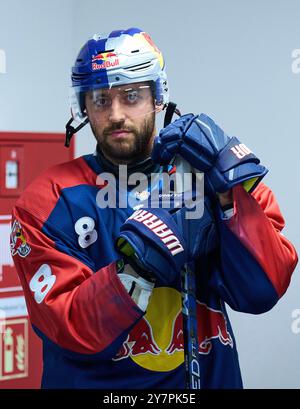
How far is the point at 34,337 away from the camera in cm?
261

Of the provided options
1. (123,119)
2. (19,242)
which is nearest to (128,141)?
(123,119)

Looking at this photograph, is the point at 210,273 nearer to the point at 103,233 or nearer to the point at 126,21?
the point at 103,233

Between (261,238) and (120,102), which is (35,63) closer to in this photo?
(120,102)

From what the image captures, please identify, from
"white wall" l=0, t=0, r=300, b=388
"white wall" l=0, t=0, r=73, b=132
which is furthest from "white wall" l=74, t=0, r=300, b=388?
"white wall" l=0, t=0, r=73, b=132

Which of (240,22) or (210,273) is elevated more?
(240,22)

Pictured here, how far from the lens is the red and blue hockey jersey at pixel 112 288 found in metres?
1.30

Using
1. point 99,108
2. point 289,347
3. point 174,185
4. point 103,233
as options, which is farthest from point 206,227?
point 289,347

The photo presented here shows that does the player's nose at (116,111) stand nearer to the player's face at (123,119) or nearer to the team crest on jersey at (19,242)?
the player's face at (123,119)

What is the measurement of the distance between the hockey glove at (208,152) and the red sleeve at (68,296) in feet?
0.69

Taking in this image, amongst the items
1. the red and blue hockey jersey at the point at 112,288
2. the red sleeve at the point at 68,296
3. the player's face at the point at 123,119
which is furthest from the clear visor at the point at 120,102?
the red sleeve at the point at 68,296

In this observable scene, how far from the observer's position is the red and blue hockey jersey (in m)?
1.30

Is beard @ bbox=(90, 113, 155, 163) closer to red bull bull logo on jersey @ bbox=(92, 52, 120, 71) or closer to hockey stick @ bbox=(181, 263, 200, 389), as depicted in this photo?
red bull bull logo on jersey @ bbox=(92, 52, 120, 71)

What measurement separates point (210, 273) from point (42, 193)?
1.11ft

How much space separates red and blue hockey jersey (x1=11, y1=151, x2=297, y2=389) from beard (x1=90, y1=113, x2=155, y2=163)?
0.06 metres
